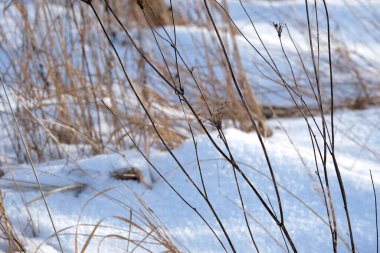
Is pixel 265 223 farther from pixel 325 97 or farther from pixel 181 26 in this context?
pixel 181 26

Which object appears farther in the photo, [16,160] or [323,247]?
[16,160]

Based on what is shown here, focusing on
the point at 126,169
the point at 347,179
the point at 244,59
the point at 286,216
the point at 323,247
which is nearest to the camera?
the point at 323,247

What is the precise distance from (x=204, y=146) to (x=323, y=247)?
0.52 meters

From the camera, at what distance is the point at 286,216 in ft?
4.37

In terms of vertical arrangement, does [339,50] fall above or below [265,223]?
above

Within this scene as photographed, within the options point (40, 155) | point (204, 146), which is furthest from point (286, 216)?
point (40, 155)

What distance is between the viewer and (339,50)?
8.60 feet

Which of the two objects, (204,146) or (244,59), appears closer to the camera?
(204,146)

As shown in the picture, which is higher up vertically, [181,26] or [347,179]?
[181,26]

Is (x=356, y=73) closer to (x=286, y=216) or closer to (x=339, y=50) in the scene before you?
(x=339, y=50)

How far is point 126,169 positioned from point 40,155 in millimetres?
470

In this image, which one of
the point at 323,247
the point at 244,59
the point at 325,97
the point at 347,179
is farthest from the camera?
the point at 244,59

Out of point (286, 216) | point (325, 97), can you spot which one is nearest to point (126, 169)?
point (286, 216)

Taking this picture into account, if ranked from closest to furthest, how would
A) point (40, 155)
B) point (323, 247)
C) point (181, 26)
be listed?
point (323, 247)
point (40, 155)
point (181, 26)
